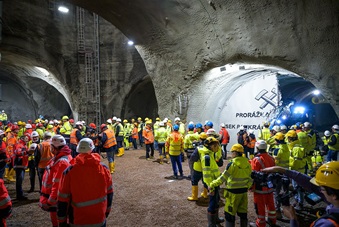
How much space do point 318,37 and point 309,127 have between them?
337 centimetres

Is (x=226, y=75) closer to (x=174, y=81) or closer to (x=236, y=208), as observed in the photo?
(x=174, y=81)

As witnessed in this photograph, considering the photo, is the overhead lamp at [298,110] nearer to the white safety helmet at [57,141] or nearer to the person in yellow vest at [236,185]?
the person in yellow vest at [236,185]

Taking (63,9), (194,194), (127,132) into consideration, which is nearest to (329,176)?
(194,194)

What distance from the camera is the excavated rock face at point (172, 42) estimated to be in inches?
280

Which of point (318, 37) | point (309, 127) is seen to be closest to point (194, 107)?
point (309, 127)

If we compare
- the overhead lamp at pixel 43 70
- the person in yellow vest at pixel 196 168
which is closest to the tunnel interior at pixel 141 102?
the overhead lamp at pixel 43 70

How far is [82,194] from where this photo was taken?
3135 millimetres

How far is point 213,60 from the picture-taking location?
10359 mm

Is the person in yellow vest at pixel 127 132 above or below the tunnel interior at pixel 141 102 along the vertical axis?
below

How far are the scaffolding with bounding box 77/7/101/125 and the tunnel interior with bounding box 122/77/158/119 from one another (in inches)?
102

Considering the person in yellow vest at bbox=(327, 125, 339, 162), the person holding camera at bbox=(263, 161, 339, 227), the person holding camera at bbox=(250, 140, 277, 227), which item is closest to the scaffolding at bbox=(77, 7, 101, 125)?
the person in yellow vest at bbox=(327, 125, 339, 162)

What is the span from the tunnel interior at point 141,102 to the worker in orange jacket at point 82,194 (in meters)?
18.1

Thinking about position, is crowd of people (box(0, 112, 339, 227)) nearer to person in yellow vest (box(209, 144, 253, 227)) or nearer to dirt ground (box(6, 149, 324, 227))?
person in yellow vest (box(209, 144, 253, 227))

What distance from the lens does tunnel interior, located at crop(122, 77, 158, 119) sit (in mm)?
21594
